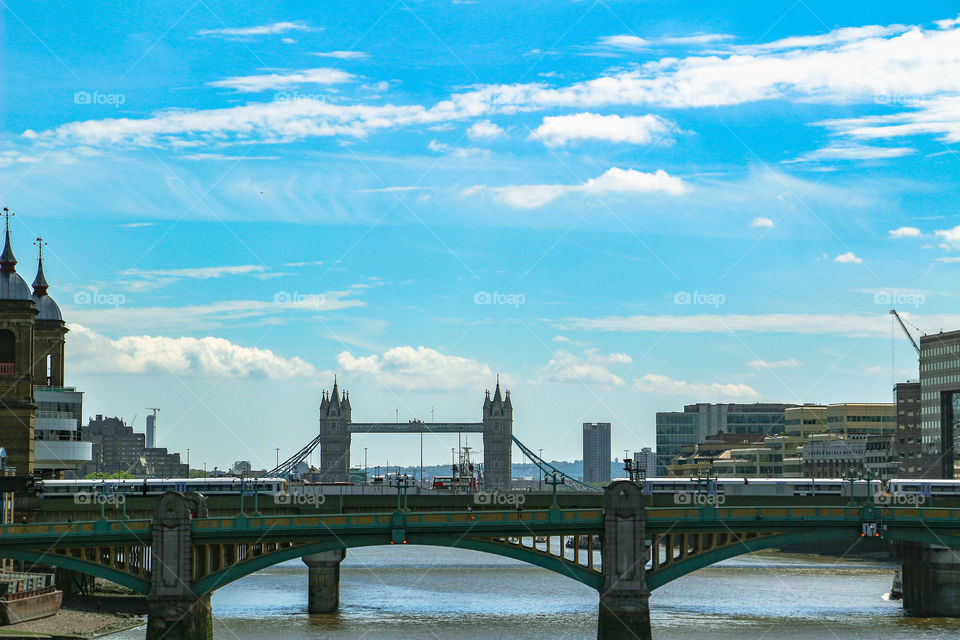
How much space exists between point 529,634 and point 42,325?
86.2 m

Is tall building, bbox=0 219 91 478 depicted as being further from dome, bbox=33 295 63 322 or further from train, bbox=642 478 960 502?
train, bbox=642 478 960 502

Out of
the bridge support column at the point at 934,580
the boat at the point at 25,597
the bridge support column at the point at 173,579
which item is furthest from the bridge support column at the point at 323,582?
the bridge support column at the point at 934,580

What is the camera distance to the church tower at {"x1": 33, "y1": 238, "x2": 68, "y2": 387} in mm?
164750

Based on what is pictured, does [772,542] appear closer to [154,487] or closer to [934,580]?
[934,580]

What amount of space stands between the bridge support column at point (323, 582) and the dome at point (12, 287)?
140 feet

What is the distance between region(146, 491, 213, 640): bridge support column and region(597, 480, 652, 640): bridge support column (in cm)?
2498

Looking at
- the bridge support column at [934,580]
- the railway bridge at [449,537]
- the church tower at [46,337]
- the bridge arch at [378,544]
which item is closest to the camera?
the railway bridge at [449,537]

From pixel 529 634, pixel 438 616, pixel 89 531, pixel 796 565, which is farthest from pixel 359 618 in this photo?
pixel 796 565

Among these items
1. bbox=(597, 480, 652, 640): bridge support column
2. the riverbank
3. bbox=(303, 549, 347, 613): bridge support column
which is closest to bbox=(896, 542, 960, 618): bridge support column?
bbox=(597, 480, 652, 640): bridge support column

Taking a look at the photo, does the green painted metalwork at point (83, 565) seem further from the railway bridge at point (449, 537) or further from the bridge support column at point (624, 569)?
the bridge support column at point (624, 569)

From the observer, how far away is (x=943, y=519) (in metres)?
97.0

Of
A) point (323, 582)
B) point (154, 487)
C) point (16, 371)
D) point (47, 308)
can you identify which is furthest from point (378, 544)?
point (47, 308)

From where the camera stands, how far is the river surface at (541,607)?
336ft

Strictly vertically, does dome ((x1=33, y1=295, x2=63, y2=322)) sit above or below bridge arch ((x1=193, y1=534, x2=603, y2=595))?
above
